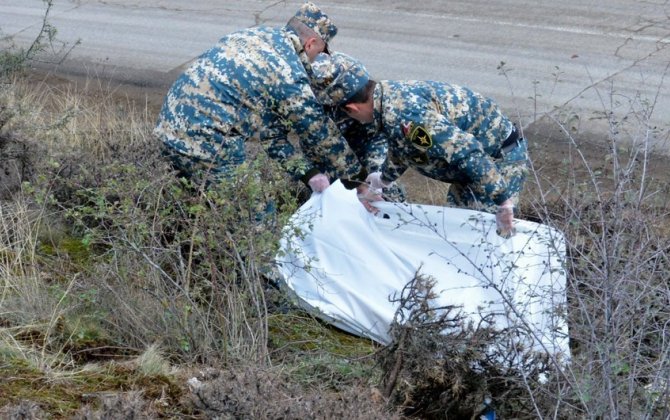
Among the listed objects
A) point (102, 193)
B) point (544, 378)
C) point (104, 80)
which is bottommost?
point (104, 80)

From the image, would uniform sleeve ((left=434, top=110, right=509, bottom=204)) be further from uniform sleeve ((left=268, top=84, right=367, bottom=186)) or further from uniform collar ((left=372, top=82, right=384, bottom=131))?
uniform sleeve ((left=268, top=84, right=367, bottom=186))

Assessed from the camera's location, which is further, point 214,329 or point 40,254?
point 40,254

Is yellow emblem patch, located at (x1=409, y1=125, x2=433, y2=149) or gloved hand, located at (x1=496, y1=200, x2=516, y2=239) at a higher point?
yellow emblem patch, located at (x1=409, y1=125, x2=433, y2=149)

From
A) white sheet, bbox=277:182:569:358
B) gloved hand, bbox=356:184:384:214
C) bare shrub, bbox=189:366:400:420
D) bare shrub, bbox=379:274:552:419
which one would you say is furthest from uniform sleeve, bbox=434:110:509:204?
bare shrub, bbox=189:366:400:420

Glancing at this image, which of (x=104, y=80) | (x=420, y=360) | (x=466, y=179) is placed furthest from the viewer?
(x=104, y=80)

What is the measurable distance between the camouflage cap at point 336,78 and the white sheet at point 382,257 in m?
0.52

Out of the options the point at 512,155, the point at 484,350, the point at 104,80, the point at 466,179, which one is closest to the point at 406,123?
the point at 466,179

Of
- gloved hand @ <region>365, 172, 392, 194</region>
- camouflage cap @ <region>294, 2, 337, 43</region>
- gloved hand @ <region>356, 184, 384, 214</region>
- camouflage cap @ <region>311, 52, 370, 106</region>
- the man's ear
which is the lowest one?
gloved hand @ <region>356, 184, 384, 214</region>

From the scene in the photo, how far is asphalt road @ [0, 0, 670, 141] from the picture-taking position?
9820 millimetres

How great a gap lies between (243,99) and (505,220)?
1474 mm

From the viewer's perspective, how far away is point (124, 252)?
4.84 m

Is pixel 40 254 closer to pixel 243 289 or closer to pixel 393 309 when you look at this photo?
pixel 243 289

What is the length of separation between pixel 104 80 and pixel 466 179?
673 centimetres

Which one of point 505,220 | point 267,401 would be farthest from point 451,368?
point 505,220
